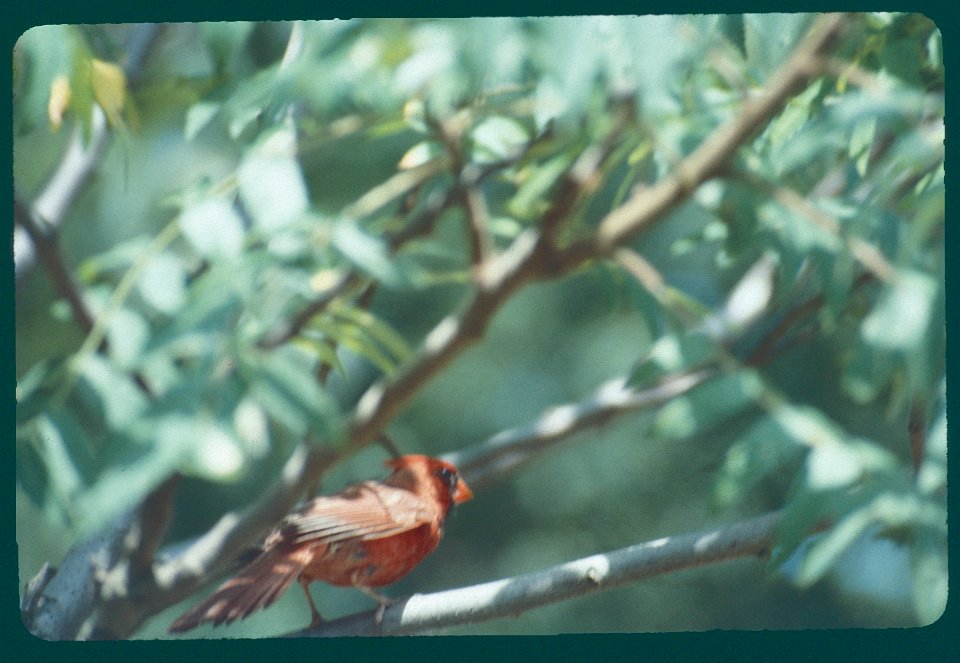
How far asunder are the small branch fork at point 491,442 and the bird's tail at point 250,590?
0.24 feet

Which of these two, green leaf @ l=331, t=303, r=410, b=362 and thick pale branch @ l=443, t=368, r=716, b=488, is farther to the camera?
thick pale branch @ l=443, t=368, r=716, b=488

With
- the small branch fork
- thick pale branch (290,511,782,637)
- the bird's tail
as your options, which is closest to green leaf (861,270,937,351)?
the small branch fork

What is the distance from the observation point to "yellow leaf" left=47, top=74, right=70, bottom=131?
1972mm

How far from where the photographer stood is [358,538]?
2084 mm

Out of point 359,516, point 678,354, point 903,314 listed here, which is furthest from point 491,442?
point 903,314

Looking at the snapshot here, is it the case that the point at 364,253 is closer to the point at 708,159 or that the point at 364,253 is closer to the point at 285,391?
the point at 285,391

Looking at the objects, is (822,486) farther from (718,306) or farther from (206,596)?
(206,596)

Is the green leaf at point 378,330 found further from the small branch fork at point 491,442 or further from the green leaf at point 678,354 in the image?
the green leaf at point 678,354

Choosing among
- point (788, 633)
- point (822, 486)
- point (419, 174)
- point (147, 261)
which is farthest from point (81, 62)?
point (788, 633)

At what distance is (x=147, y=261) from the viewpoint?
1732mm

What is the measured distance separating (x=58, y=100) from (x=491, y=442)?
0.95 m

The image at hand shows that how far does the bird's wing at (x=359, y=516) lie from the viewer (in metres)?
2.04

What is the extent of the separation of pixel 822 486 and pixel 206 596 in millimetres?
1106

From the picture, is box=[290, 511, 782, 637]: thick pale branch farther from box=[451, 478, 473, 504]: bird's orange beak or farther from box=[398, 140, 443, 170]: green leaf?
box=[398, 140, 443, 170]: green leaf
